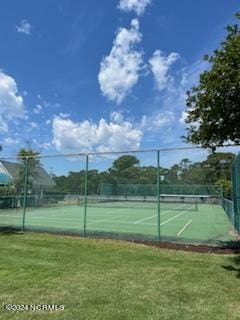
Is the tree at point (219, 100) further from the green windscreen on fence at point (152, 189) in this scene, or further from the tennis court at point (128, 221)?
the green windscreen on fence at point (152, 189)

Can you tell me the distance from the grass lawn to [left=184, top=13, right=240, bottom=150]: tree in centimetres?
307

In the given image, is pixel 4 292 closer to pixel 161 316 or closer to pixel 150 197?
pixel 161 316

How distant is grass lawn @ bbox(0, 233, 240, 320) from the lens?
517cm

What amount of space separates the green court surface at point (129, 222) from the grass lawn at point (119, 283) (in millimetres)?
3028

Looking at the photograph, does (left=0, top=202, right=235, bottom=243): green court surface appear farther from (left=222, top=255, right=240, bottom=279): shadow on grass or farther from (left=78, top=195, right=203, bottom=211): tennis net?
(left=222, top=255, right=240, bottom=279): shadow on grass

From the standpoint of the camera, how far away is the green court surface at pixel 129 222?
1347 centimetres

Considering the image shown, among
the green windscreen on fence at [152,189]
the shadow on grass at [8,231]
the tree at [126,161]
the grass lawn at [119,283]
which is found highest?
the tree at [126,161]

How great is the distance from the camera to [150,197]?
85.8ft

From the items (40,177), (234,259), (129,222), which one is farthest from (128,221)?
(234,259)

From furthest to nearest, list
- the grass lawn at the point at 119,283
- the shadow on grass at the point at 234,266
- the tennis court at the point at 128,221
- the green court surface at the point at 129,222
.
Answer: the tennis court at the point at 128,221 < the green court surface at the point at 129,222 < the shadow on grass at the point at 234,266 < the grass lawn at the point at 119,283

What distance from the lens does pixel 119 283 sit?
663 cm

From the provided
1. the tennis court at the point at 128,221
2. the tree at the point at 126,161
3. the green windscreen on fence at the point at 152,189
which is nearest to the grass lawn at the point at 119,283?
the tennis court at the point at 128,221

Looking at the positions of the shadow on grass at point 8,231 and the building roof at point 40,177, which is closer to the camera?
the shadow on grass at point 8,231

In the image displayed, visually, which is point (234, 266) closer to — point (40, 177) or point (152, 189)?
point (40, 177)
